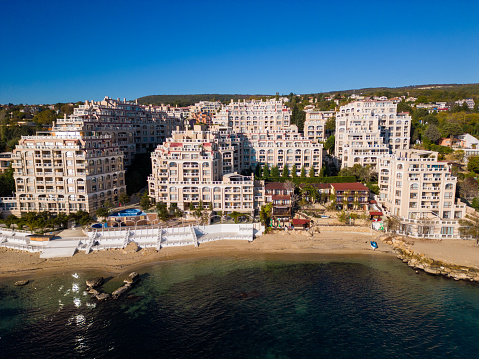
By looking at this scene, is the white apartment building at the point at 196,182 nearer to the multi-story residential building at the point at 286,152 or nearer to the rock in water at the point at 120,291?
the multi-story residential building at the point at 286,152

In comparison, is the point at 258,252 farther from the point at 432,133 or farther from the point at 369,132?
the point at 432,133

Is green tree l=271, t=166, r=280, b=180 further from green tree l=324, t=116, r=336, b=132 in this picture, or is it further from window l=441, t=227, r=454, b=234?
green tree l=324, t=116, r=336, b=132

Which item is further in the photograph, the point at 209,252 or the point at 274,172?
the point at 274,172

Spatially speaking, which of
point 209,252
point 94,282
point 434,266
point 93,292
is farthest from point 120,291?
point 434,266

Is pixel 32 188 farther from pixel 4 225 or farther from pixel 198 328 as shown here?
pixel 198 328

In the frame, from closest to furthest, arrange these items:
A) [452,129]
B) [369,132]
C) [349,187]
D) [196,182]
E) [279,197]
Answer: [279,197] < [196,182] < [349,187] < [369,132] < [452,129]

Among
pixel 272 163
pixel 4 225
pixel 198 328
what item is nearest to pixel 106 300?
pixel 198 328
